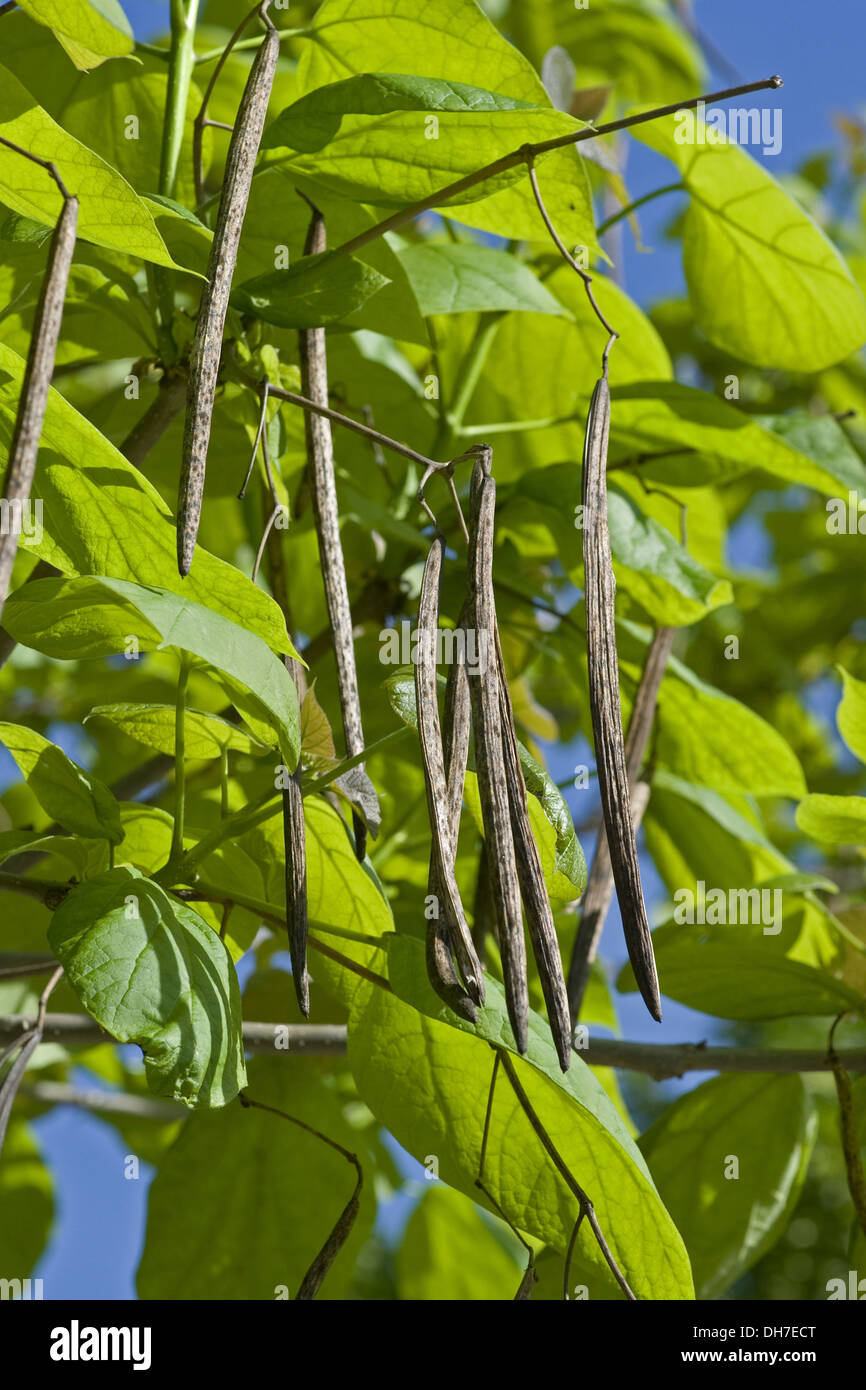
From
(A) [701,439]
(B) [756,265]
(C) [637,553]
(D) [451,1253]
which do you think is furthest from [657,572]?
(D) [451,1253]

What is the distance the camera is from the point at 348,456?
2.83ft

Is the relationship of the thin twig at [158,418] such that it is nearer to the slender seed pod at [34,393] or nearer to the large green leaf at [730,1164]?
the slender seed pod at [34,393]

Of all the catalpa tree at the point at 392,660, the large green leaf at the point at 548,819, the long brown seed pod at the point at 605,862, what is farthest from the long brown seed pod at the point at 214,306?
the long brown seed pod at the point at 605,862

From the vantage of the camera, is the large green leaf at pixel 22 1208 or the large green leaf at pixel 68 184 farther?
the large green leaf at pixel 22 1208

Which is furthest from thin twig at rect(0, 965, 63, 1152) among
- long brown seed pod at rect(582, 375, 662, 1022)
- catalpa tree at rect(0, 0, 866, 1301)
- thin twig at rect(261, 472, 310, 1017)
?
long brown seed pod at rect(582, 375, 662, 1022)

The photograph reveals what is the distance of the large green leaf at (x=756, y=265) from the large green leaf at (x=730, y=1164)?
451 mm

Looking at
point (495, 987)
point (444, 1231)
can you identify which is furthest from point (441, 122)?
point (444, 1231)

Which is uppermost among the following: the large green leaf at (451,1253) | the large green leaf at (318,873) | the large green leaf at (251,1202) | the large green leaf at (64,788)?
the large green leaf at (64,788)

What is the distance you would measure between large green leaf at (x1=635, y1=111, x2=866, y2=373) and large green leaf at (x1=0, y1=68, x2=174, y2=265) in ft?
1.35

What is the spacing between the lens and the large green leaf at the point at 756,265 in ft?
2.46

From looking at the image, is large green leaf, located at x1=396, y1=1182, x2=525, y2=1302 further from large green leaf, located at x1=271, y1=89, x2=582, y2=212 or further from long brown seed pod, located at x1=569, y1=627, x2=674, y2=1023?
large green leaf, located at x1=271, y1=89, x2=582, y2=212

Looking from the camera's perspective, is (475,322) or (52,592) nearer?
(52,592)
